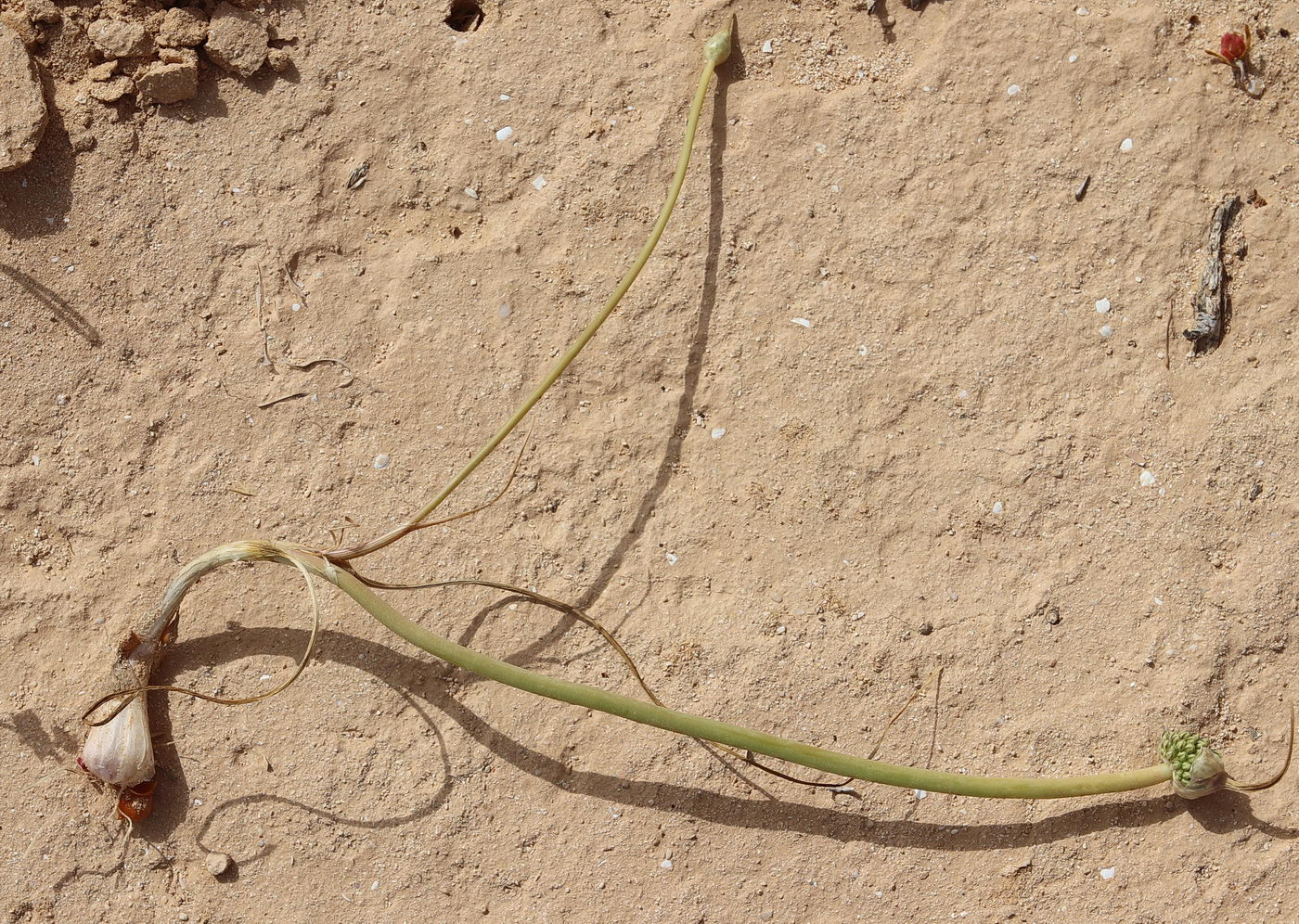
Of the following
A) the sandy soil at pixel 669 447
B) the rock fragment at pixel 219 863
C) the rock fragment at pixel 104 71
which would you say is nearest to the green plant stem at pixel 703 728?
the sandy soil at pixel 669 447

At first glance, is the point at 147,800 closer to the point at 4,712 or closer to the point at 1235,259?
the point at 4,712

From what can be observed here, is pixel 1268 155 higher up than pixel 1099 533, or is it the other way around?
pixel 1268 155

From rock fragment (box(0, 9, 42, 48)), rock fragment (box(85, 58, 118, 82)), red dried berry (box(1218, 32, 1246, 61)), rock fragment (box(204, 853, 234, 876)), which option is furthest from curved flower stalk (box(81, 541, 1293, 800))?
red dried berry (box(1218, 32, 1246, 61))

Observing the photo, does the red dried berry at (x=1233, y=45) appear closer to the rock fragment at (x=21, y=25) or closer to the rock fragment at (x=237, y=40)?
the rock fragment at (x=237, y=40)

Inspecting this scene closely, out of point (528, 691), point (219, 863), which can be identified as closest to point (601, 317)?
point (528, 691)

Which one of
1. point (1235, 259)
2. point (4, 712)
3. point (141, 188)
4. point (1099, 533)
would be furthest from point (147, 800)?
point (1235, 259)

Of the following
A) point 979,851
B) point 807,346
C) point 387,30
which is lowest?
point 979,851

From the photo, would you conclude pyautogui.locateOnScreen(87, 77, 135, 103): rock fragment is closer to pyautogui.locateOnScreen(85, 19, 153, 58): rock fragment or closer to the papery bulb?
pyautogui.locateOnScreen(85, 19, 153, 58): rock fragment
